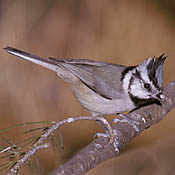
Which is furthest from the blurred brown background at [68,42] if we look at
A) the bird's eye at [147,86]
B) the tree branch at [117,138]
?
the bird's eye at [147,86]

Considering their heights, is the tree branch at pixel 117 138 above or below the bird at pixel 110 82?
below

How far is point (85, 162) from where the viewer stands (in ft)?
4.58

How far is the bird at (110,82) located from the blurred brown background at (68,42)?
1073mm

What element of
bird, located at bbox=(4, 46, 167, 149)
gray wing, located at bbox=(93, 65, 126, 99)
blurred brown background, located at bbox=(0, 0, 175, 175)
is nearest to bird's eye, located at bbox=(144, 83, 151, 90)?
bird, located at bbox=(4, 46, 167, 149)

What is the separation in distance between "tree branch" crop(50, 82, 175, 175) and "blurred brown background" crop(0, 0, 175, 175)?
99 centimetres

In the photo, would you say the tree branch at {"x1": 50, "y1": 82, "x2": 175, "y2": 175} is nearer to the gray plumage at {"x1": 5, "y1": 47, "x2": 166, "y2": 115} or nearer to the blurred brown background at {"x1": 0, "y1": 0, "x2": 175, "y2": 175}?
the gray plumage at {"x1": 5, "y1": 47, "x2": 166, "y2": 115}

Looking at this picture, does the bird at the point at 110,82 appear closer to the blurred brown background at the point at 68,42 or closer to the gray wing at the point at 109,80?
the gray wing at the point at 109,80

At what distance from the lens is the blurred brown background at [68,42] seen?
3287 millimetres

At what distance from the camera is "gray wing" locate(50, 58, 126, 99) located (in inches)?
81.4

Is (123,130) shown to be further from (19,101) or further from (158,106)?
(19,101)

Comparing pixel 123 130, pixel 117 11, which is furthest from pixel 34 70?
pixel 123 130

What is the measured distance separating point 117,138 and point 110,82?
482 mm

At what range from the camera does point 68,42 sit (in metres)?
3.48

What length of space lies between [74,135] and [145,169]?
81 centimetres
